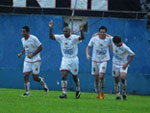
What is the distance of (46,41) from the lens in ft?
87.8

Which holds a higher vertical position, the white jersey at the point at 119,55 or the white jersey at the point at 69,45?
the white jersey at the point at 69,45

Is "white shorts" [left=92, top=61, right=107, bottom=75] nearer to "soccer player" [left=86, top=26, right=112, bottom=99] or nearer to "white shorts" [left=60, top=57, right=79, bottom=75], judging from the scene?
"soccer player" [left=86, top=26, right=112, bottom=99]

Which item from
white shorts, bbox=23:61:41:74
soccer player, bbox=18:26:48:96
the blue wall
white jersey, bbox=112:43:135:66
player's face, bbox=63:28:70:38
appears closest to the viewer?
player's face, bbox=63:28:70:38

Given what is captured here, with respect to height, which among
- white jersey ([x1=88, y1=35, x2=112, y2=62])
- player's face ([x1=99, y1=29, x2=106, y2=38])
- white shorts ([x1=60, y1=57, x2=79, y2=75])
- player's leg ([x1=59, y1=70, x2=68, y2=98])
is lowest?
player's leg ([x1=59, y1=70, x2=68, y2=98])

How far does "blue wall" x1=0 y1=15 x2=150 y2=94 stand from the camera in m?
26.3

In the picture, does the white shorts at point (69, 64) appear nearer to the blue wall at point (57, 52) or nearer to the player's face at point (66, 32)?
the player's face at point (66, 32)

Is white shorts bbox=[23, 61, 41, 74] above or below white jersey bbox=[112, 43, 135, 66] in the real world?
below

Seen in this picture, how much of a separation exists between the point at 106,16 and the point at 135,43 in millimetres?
1846

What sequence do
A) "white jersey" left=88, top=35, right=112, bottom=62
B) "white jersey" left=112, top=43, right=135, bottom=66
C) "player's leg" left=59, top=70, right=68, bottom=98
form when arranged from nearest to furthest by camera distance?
"player's leg" left=59, top=70, right=68, bottom=98 → "white jersey" left=112, top=43, right=135, bottom=66 → "white jersey" left=88, top=35, right=112, bottom=62

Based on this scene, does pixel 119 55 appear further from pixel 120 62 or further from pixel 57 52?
pixel 57 52

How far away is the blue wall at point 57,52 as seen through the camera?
1034 inches

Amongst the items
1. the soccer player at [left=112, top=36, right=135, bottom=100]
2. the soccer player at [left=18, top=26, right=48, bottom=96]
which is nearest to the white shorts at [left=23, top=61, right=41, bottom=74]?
the soccer player at [left=18, top=26, right=48, bottom=96]

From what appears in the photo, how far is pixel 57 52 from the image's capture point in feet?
87.8

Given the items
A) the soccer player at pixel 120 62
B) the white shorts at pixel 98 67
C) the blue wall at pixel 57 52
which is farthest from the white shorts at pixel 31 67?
the blue wall at pixel 57 52
